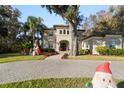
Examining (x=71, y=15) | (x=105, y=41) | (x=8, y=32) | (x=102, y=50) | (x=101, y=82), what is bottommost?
(x=101, y=82)

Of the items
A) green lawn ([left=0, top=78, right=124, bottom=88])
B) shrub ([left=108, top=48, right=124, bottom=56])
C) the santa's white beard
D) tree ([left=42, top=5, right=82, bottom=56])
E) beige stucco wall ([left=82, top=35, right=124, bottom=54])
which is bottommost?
green lawn ([left=0, top=78, right=124, bottom=88])

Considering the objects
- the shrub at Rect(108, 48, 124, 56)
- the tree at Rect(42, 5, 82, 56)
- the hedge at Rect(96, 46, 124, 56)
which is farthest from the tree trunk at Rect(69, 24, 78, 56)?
the shrub at Rect(108, 48, 124, 56)

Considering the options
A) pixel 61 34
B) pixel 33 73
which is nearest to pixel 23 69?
pixel 33 73

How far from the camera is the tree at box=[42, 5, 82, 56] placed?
15042 millimetres

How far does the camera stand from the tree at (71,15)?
15042 millimetres

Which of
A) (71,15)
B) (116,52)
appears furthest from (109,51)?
(71,15)

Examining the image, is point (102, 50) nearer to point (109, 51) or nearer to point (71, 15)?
point (109, 51)

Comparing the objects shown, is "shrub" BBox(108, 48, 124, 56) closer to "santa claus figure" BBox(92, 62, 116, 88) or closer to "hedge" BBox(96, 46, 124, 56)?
"hedge" BBox(96, 46, 124, 56)

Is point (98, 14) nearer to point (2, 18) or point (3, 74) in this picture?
point (2, 18)

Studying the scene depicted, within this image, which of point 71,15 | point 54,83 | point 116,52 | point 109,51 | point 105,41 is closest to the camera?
point 54,83

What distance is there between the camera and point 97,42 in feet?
54.2

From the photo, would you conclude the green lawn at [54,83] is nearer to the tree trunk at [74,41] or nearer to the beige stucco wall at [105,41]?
the beige stucco wall at [105,41]

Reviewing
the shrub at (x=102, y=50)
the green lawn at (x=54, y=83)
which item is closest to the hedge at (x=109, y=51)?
the shrub at (x=102, y=50)

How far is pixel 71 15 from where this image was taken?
50.1 ft
